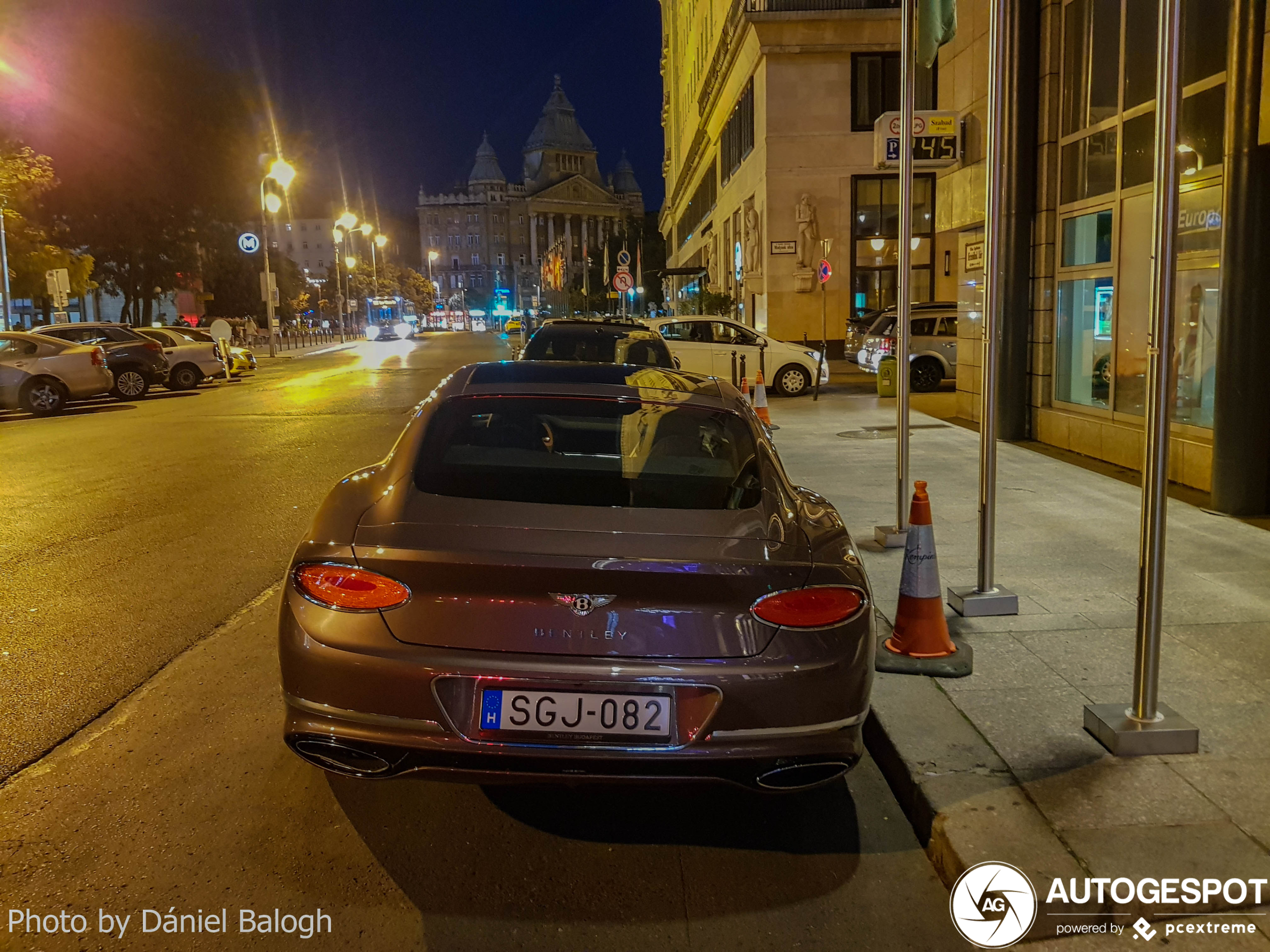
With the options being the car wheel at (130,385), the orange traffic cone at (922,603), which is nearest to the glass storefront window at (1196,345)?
the orange traffic cone at (922,603)

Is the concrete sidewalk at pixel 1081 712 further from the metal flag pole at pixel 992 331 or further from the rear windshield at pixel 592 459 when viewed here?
the rear windshield at pixel 592 459

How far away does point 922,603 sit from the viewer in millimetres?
5129

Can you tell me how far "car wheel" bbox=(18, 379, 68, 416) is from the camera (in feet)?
66.3

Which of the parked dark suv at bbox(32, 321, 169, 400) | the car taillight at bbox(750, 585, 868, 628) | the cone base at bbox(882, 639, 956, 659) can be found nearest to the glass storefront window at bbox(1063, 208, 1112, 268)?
the cone base at bbox(882, 639, 956, 659)

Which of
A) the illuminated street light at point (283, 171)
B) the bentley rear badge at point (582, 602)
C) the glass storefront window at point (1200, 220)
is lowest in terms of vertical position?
the bentley rear badge at point (582, 602)

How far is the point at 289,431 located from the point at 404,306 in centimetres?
14970

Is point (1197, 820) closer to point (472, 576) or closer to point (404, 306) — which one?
point (472, 576)

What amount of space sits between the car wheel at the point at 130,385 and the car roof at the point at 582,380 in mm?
21590

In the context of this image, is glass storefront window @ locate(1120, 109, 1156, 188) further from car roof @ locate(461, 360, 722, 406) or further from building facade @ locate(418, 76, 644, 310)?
building facade @ locate(418, 76, 644, 310)

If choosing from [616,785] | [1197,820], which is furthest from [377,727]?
[1197,820]

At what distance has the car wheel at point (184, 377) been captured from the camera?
2698 centimetres

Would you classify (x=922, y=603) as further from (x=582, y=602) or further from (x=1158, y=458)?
(x=582, y=602)

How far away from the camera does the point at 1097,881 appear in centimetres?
320

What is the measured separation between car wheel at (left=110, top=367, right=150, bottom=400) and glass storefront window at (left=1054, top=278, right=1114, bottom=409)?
63.4 feet
